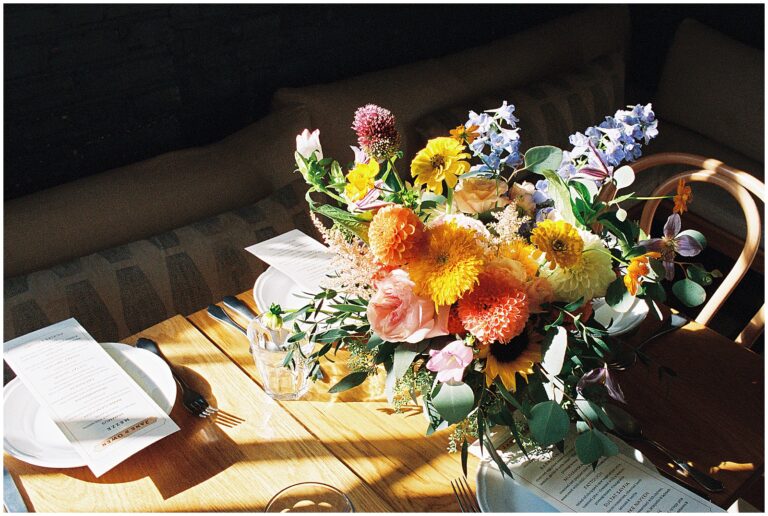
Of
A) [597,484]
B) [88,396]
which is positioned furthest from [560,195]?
[88,396]

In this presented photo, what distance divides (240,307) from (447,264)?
58 cm

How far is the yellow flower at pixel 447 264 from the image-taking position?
0.86 m

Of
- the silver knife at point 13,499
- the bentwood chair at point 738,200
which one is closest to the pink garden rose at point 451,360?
the silver knife at point 13,499

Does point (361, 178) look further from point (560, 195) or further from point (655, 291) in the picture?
point (655, 291)

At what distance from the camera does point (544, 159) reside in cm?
102

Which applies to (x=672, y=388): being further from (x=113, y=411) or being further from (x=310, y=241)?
(x=113, y=411)

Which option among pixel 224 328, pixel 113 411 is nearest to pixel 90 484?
pixel 113 411

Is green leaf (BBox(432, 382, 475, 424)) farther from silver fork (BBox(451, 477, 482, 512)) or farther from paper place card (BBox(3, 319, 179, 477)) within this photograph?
paper place card (BBox(3, 319, 179, 477))

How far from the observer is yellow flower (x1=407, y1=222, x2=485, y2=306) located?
864 millimetres

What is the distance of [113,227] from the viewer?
1.68 meters

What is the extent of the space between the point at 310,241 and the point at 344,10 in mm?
1091

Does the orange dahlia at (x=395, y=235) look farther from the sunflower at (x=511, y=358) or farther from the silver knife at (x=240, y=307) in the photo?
the silver knife at (x=240, y=307)

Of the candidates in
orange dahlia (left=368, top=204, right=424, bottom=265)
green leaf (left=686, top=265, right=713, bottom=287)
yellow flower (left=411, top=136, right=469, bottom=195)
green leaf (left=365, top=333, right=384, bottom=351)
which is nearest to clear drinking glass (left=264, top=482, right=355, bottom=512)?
green leaf (left=365, top=333, right=384, bottom=351)

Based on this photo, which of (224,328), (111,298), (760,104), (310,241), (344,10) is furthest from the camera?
(760,104)
